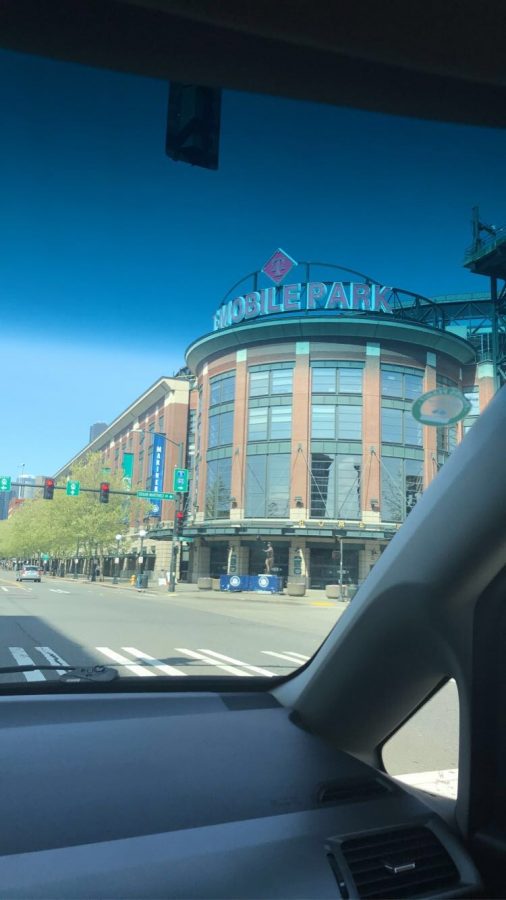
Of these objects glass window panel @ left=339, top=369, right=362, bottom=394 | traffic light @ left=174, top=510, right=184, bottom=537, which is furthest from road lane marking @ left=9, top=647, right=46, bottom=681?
glass window panel @ left=339, top=369, right=362, bottom=394

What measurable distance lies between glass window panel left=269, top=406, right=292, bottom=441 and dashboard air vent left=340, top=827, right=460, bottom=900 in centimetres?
231

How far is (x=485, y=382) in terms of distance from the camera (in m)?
2.57

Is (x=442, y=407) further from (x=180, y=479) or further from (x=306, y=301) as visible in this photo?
(x=180, y=479)

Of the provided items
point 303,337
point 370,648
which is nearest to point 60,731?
point 370,648

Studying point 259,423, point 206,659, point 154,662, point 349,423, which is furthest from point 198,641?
point 349,423

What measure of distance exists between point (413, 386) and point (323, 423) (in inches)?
34.9

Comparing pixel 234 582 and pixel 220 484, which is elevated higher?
pixel 220 484

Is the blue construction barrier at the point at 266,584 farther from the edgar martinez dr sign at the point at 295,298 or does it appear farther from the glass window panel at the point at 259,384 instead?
the edgar martinez dr sign at the point at 295,298

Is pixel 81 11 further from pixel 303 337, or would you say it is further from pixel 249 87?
pixel 303 337

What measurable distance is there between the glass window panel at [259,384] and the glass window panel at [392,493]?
109cm

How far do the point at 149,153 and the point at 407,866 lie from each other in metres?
2.75

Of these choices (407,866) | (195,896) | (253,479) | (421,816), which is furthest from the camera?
(253,479)

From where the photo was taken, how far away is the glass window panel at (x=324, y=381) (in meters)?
3.91

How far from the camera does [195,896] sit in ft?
5.49
